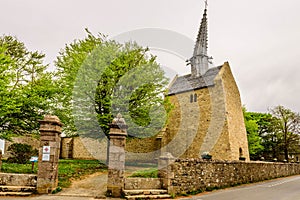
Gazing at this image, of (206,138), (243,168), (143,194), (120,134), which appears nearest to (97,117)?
(120,134)

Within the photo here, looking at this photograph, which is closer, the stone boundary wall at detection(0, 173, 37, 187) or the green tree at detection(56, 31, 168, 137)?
the stone boundary wall at detection(0, 173, 37, 187)

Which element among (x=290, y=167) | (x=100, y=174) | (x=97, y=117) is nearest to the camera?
(x=100, y=174)

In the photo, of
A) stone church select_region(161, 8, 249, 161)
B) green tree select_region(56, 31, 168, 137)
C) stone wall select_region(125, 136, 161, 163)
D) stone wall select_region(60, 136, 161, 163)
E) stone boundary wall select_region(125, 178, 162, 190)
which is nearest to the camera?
stone boundary wall select_region(125, 178, 162, 190)

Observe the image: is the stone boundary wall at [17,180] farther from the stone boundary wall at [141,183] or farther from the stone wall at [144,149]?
the stone wall at [144,149]

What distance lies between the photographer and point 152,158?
88.7 feet

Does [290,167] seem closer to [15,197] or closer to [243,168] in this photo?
[243,168]

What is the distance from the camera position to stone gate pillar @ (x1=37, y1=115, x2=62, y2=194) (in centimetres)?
921

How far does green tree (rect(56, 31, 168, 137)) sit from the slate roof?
33.3 feet

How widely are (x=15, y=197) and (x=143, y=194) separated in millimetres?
4458

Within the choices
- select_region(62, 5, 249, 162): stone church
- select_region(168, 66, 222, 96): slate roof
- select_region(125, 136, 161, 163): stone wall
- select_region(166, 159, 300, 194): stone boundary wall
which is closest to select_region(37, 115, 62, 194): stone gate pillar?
select_region(166, 159, 300, 194): stone boundary wall

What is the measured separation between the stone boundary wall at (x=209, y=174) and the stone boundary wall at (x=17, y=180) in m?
5.18

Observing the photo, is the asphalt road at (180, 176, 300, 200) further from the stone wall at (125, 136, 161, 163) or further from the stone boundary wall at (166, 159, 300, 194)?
the stone wall at (125, 136, 161, 163)

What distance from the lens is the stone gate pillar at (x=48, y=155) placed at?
9211mm

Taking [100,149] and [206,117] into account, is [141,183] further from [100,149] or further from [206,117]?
[100,149]
